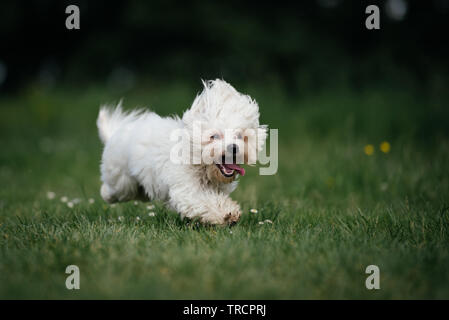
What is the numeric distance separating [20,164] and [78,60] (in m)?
7.84

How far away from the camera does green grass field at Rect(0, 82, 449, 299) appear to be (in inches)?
86.4

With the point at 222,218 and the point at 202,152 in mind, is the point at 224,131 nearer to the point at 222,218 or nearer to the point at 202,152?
the point at 202,152

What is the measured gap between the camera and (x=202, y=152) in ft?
9.77

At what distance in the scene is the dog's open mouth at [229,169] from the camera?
297 cm

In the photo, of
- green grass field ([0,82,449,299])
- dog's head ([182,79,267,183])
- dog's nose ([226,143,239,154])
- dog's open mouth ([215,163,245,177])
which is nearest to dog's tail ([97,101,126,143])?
green grass field ([0,82,449,299])

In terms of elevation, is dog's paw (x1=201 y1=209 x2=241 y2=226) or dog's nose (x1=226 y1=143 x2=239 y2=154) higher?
dog's nose (x1=226 y1=143 x2=239 y2=154)

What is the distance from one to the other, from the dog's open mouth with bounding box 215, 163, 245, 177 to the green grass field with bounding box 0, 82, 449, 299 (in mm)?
371

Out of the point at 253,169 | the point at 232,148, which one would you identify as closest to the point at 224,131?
the point at 232,148

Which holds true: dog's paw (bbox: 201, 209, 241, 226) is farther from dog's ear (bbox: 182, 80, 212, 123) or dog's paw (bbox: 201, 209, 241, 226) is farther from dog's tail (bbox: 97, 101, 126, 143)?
dog's tail (bbox: 97, 101, 126, 143)

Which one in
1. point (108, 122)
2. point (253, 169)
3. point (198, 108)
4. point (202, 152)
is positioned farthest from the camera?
point (253, 169)

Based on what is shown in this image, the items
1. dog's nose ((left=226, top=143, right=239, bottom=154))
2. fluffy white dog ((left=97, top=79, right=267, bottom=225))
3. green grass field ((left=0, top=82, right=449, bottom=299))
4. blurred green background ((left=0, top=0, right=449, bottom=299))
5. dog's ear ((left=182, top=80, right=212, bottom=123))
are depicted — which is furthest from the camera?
dog's ear ((left=182, top=80, right=212, bottom=123))

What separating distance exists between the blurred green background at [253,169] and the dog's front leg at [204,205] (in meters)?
0.10

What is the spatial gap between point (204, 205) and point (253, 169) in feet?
9.98

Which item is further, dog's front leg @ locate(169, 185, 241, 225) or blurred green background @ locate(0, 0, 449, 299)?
dog's front leg @ locate(169, 185, 241, 225)
